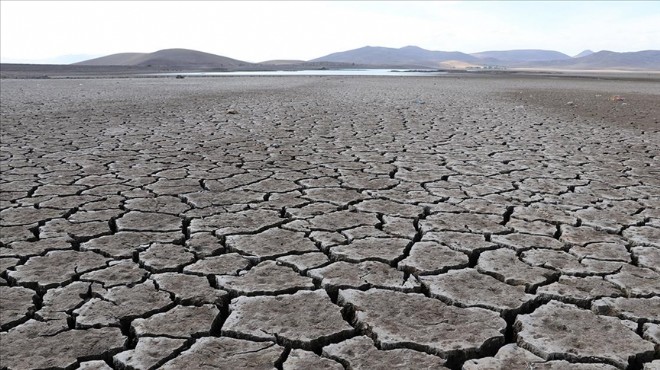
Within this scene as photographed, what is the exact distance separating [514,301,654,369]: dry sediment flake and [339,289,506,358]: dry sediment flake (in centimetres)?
10

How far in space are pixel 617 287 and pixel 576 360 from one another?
0.62 metres

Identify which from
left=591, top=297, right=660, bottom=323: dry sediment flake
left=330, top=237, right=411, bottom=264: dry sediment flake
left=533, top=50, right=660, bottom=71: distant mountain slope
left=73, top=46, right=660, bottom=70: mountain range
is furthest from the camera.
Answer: left=533, top=50, right=660, bottom=71: distant mountain slope

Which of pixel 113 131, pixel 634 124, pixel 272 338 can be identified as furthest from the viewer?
pixel 634 124

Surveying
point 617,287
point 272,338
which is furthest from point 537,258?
point 272,338

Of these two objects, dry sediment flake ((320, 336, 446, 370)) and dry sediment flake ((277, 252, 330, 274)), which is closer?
dry sediment flake ((320, 336, 446, 370))

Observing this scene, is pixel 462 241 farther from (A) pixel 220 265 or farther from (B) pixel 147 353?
(B) pixel 147 353

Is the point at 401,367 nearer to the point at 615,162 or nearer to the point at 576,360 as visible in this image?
the point at 576,360

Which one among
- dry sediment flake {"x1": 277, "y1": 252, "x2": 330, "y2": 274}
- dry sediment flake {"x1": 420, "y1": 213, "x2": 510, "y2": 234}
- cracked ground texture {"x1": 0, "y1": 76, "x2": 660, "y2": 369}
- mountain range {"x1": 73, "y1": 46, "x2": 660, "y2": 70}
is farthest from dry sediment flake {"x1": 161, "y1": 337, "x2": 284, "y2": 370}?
mountain range {"x1": 73, "y1": 46, "x2": 660, "y2": 70}

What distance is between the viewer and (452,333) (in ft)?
5.76

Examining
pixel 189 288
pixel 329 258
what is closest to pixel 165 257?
pixel 189 288

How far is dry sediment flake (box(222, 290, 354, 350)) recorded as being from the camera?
1.75 m

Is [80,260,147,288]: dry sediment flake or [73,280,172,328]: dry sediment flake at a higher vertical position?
[80,260,147,288]: dry sediment flake

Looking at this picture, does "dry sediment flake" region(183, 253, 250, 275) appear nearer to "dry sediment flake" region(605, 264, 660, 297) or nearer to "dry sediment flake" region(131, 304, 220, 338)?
"dry sediment flake" region(131, 304, 220, 338)

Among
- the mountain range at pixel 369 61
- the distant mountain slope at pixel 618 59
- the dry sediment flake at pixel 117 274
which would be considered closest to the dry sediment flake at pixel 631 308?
the dry sediment flake at pixel 117 274
